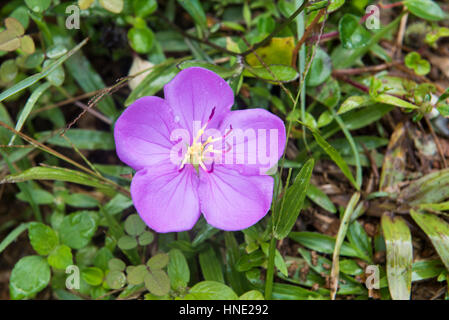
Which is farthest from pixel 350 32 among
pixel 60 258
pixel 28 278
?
pixel 28 278

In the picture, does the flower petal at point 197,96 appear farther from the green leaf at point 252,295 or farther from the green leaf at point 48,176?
the green leaf at point 252,295

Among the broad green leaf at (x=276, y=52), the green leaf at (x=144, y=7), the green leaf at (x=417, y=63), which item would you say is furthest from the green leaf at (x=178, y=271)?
the green leaf at (x=417, y=63)

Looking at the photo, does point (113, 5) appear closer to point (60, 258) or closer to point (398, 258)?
point (60, 258)

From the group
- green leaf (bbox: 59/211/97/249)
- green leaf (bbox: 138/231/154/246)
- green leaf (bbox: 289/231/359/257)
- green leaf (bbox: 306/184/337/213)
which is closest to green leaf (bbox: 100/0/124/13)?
green leaf (bbox: 59/211/97/249)

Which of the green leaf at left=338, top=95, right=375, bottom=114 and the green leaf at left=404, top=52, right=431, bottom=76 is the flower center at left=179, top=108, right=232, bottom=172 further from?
the green leaf at left=404, top=52, right=431, bottom=76

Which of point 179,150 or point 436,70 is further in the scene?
point 436,70
